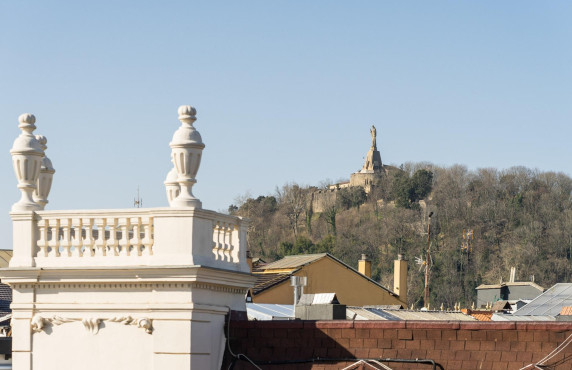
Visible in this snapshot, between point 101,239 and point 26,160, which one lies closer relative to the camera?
point 101,239

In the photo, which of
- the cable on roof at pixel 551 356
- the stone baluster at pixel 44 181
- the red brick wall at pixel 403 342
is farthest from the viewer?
the stone baluster at pixel 44 181

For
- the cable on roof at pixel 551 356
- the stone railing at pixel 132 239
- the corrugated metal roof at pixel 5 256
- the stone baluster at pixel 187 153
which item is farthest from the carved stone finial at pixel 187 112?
the corrugated metal roof at pixel 5 256

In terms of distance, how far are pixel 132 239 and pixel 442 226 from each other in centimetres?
12192

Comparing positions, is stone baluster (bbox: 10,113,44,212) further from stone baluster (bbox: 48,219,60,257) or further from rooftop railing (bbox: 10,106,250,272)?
stone baluster (bbox: 48,219,60,257)

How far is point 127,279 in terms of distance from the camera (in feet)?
41.4

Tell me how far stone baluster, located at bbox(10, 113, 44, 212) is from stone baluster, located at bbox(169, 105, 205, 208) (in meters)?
1.91

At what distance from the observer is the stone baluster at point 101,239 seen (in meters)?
12.9

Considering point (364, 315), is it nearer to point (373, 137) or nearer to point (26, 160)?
point (26, 160)

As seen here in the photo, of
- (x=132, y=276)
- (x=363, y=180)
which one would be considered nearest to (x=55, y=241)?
(x=132, y=276)

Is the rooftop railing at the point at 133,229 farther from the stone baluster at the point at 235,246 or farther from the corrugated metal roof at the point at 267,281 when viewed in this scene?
the corrugated metal roof at the point at 267,281

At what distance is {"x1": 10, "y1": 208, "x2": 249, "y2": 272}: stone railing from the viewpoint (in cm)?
1241

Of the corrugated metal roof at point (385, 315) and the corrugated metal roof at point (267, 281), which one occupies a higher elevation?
the corrugated metal roof at point (385, 315)

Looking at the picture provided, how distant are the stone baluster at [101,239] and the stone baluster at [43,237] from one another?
2.12 ft

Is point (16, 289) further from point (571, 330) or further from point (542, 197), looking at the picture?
point (542, 197)
